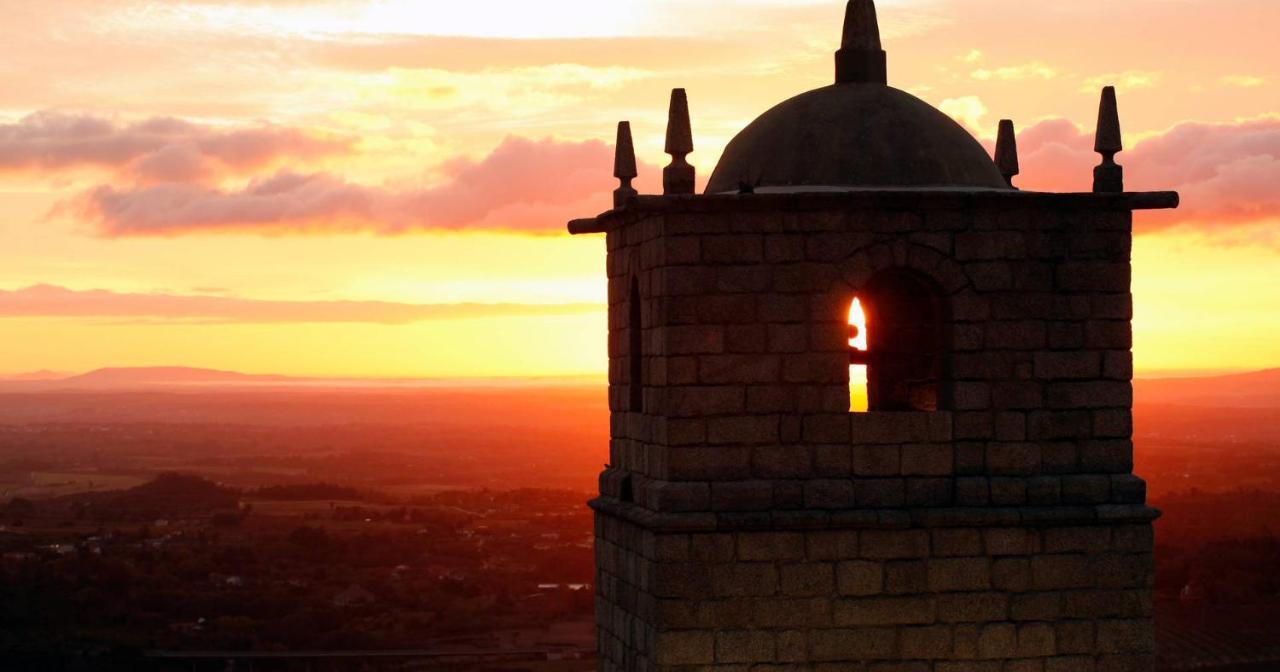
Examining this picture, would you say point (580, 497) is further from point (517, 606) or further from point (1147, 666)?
point (1147, 666)

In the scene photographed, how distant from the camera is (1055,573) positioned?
17.0m

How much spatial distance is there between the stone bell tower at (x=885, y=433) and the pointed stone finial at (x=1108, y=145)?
34 mm

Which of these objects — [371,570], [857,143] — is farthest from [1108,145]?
[371,570]

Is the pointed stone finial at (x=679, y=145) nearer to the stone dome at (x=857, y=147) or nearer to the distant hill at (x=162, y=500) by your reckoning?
the stone dome at (x=857, y=147)

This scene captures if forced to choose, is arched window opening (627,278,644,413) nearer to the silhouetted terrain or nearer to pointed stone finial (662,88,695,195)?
pointed stone finial (662,88,695,195)

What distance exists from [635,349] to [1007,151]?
4.45m

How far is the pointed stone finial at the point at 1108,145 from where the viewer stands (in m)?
17.4

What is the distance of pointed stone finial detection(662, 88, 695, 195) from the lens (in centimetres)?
1734

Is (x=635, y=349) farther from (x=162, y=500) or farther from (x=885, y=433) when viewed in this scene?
(x=162, y=500)

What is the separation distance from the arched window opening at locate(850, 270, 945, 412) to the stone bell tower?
0.07m

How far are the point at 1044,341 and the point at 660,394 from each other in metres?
3.30

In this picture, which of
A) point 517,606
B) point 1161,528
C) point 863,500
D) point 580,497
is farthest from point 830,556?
point 580,497

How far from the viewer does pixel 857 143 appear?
689 inches

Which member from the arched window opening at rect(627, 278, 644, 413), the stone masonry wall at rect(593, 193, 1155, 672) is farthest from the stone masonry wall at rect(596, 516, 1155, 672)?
the arched window opening at rect(627, 278, 644, 413)
